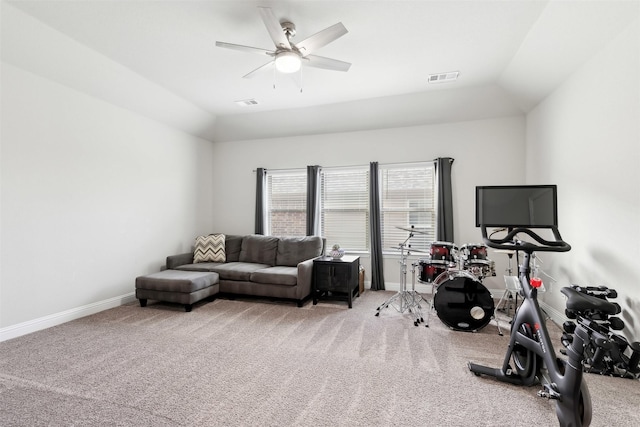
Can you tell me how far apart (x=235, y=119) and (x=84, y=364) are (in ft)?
13.9

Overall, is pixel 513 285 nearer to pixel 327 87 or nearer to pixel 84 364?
pixel 327 87

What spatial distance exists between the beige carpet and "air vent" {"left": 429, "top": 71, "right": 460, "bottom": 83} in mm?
3155

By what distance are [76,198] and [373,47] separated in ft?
13.2

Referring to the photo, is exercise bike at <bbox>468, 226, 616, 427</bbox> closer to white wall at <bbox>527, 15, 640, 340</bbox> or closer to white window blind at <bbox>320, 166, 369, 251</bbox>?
white wall at <bbox>527, 15, 640, 340</bbox>

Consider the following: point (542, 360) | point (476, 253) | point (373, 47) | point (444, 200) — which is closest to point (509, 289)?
point (476, 253)

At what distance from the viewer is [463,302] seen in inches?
127

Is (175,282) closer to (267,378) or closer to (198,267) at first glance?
(198,267)

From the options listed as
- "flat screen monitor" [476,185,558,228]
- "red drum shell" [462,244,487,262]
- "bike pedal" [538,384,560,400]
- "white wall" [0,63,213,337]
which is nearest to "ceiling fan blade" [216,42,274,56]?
"flat screen monitor" [476,185,558,228]

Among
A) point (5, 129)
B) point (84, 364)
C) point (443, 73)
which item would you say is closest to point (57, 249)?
point (5, 129)

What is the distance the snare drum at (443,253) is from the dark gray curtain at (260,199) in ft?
10.7

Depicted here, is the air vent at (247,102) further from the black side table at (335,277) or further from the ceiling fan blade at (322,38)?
the black side table at (335,277)

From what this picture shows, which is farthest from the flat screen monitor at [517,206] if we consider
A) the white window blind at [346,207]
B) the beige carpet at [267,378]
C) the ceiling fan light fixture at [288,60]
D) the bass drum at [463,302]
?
the white window blind at [346,207]

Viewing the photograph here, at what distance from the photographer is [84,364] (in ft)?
8.33

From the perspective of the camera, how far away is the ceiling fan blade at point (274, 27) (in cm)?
219
